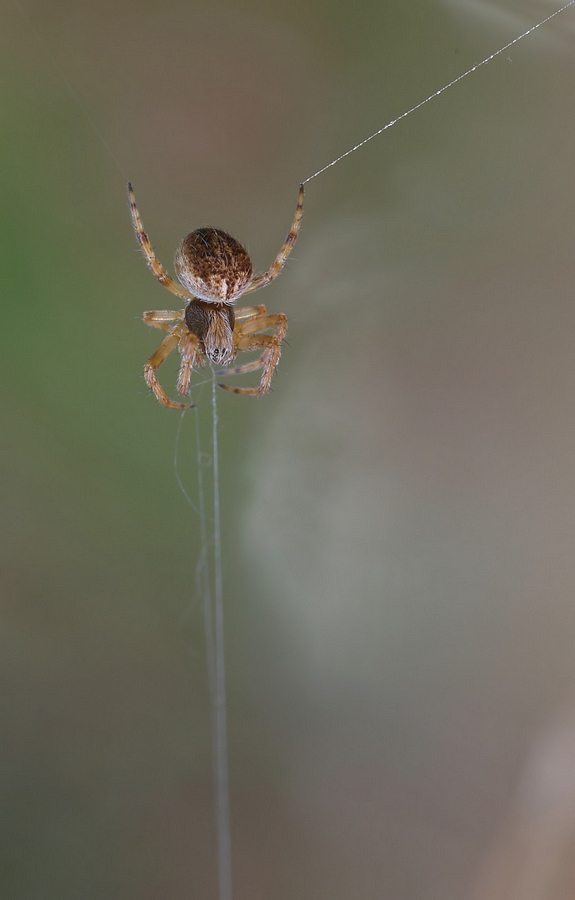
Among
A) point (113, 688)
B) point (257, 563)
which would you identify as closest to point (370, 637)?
point (257, 563)

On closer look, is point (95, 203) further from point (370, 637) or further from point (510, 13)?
point (370, 637)

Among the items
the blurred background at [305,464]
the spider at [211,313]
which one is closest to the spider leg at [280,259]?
the spider at [211,313]

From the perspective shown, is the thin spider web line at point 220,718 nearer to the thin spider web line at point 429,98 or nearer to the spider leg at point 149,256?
the spider leg at point 149,256

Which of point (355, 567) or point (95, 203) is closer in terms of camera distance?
point (95, 203)

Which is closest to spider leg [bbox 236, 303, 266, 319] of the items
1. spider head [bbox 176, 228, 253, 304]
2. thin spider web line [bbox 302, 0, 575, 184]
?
spider head [bbox 176, 228, 253, 304]

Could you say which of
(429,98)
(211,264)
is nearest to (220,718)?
(211,264)

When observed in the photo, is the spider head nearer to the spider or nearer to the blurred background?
the spider
